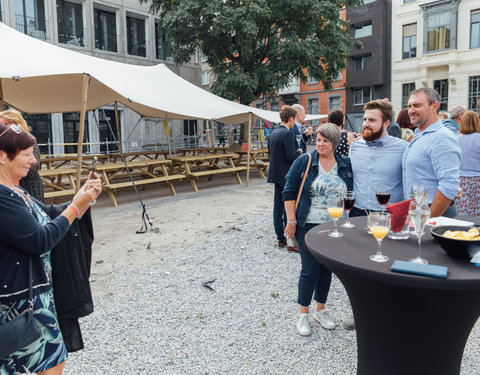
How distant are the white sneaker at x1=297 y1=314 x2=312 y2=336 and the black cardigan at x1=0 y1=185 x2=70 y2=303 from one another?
202 centimetres

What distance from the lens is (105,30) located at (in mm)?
20656

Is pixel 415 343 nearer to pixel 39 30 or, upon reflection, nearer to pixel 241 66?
pixel 241 66

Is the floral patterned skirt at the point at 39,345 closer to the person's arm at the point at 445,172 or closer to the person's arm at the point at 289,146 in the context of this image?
the person's arm at the point at 445,172

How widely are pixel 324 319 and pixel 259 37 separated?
15231 mm

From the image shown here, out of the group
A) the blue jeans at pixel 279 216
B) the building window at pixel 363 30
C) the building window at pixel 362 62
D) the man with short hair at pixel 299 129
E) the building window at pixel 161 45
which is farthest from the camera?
the building window at pixel 362 62

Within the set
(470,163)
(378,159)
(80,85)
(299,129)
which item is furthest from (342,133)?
(80,85)

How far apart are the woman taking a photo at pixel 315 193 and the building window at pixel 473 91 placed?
25184 millimetres

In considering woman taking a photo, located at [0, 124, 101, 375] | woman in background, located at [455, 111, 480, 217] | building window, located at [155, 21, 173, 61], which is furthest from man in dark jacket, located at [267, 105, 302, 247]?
building window, located at [155, 21, 173, 61]

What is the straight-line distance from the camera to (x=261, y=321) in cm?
321

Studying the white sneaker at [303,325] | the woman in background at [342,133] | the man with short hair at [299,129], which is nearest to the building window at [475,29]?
the man with short hair at [299,129]

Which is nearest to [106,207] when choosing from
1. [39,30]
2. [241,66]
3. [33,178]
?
[33,178]

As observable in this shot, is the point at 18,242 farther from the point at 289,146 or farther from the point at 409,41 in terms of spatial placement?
the point at 409,41

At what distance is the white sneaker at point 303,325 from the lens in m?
2.98

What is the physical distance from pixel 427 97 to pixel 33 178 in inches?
122
